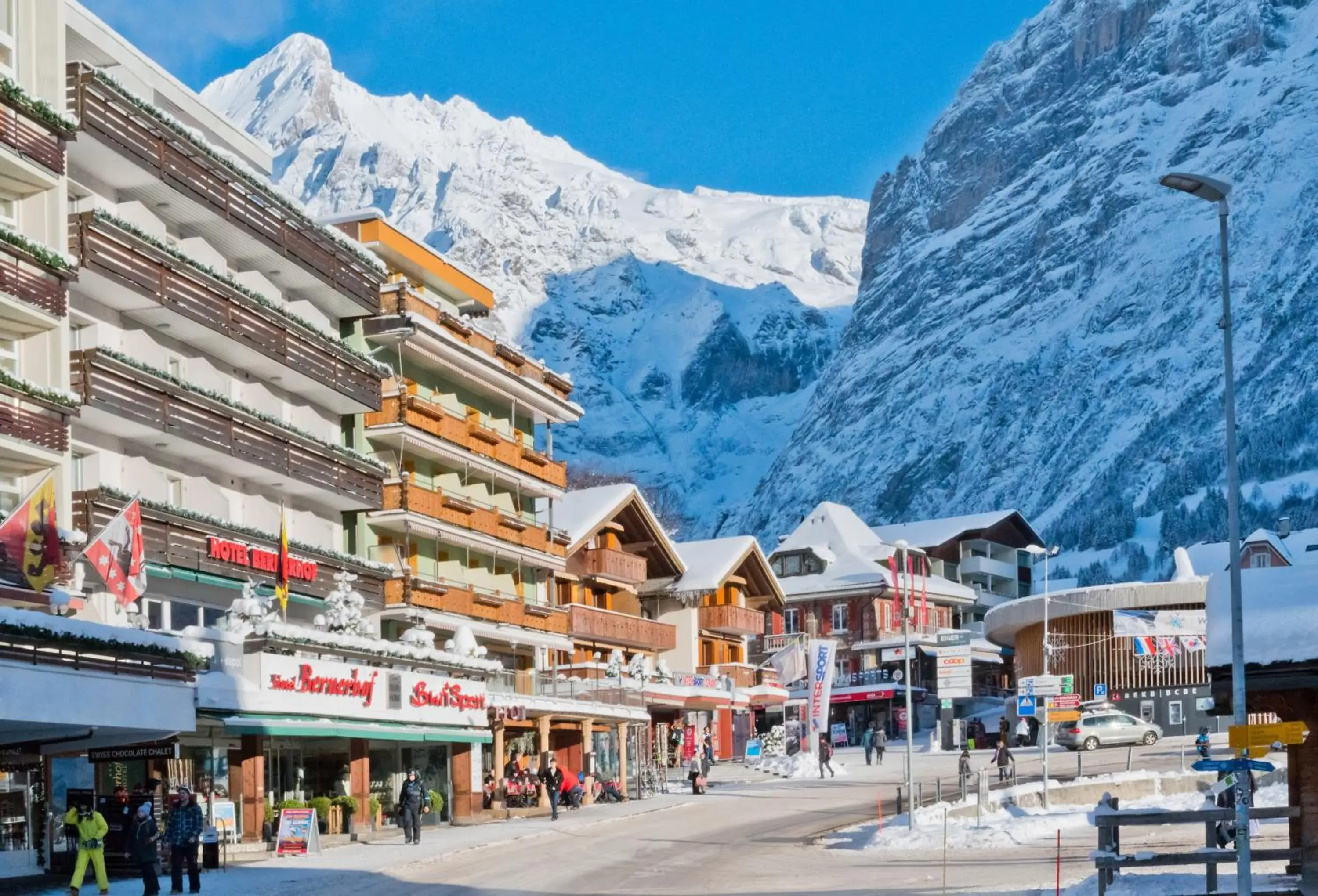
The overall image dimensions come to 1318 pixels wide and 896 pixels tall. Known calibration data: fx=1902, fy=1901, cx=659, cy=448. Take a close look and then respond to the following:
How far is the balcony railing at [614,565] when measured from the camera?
78.8 m

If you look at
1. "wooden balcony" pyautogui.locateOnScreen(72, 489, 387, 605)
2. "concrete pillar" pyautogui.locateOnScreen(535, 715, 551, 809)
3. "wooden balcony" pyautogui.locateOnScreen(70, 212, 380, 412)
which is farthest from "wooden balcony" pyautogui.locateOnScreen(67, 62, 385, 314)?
"concrete pillar" pyautogui.locateOnScreen(535, 715, 551, 809)

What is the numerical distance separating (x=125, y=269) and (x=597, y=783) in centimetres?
2446

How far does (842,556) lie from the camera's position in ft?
378

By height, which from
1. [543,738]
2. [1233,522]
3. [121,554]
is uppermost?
[121,554]

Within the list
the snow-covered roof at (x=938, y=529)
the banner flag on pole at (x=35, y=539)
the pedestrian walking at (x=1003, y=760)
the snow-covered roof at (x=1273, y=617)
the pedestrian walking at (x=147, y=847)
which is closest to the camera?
the snow-covered roof at (x=1273, y=617)

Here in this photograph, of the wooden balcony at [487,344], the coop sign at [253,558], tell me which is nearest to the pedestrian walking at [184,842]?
the coop sign at [253,558]

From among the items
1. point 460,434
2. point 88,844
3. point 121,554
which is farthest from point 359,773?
point 460,434

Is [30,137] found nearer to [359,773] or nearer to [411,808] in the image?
[411,808]

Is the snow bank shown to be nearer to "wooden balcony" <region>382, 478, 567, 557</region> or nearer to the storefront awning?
"wooden balcony" <region>382, 478, 567, 557</region>

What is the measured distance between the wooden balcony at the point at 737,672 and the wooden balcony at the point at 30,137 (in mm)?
50398

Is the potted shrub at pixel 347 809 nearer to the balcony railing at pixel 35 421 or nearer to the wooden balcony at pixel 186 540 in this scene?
the wooden balcony at pixel 186 540

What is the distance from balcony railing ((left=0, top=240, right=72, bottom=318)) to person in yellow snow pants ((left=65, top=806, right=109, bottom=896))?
11863mm

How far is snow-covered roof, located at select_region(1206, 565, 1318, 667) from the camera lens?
23406mm

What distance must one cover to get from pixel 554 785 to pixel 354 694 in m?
8.17
